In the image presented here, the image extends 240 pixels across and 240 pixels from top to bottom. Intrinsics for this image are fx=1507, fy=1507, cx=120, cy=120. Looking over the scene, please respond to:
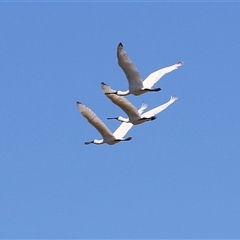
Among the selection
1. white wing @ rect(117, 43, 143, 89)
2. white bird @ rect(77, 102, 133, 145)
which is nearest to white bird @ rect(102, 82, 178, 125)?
white bird @ rect(77, 102, 133, 145)

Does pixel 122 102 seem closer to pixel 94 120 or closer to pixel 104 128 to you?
pixel 94 120

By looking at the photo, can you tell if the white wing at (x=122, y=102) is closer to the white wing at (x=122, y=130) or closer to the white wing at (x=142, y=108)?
the white wing at (x=122, y=130)

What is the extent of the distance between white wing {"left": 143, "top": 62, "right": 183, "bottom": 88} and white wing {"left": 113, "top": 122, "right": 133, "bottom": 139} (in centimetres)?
482

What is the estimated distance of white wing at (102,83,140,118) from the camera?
68812mm

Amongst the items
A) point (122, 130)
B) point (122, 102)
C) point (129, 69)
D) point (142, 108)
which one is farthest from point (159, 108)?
point (129, 69)

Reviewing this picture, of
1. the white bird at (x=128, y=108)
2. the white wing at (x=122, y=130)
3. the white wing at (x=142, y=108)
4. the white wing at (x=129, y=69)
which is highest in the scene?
the white wing at (x=142, y=108)

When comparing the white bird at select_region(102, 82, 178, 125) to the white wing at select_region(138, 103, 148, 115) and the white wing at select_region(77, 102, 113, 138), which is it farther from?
the white wing at select_region(138, 103, 148, 115)

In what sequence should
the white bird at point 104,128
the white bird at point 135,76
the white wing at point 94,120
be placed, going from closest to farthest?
the white bird at point 135,76 → the white wing at point 94,120 → the white bird at point 104,128

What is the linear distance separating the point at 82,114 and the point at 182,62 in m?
5.18

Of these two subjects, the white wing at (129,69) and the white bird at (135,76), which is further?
the white bird at (135,76)

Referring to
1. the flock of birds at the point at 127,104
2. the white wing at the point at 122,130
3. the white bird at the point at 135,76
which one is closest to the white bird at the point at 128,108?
the flock of birds at the point at 127,104

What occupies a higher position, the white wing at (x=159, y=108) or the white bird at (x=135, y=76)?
the white wing at (x=159, y=108)

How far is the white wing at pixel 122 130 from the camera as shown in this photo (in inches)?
2845

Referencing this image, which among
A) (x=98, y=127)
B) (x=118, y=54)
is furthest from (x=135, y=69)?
(x=98, y=127)
